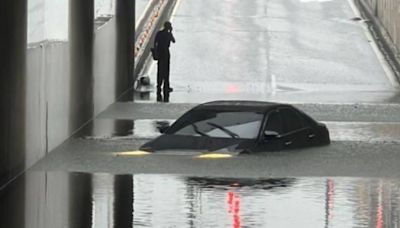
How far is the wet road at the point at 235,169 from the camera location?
12.0m

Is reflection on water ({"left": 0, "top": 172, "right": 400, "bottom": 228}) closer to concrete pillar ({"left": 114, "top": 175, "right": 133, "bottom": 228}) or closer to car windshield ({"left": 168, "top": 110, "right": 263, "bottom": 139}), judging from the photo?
concrete pillar ({"left": 114, "top": 175, "right": 133, "bottom": 228})

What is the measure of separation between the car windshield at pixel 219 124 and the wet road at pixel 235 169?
0.55 metres

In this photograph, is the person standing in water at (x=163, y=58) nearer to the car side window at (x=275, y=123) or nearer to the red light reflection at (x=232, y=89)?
the red light reflection at (x=232, y=89)

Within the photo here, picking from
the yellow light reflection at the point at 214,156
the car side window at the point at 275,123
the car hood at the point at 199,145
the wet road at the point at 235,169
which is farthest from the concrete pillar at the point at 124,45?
the yellow light reflection at the point at 214,156

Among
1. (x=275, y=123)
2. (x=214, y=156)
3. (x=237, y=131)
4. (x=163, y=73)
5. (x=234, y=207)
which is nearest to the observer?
(x=234, y=207)

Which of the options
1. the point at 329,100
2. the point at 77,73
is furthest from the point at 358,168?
the point at 329,100

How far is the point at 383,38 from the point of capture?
40.7 m

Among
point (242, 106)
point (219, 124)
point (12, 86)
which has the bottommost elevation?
point (219, 124)

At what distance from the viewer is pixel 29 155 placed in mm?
15656

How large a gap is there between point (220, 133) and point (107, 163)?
198 cm

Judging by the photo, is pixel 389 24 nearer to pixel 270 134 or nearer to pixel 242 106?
pixel 242 106

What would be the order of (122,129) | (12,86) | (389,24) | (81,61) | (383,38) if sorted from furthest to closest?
(389,24), (383,38), (81,61), (122,129), (12,86)

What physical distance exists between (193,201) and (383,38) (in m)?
28.8

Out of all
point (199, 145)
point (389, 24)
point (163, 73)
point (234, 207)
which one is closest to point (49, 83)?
point (199, 145)
